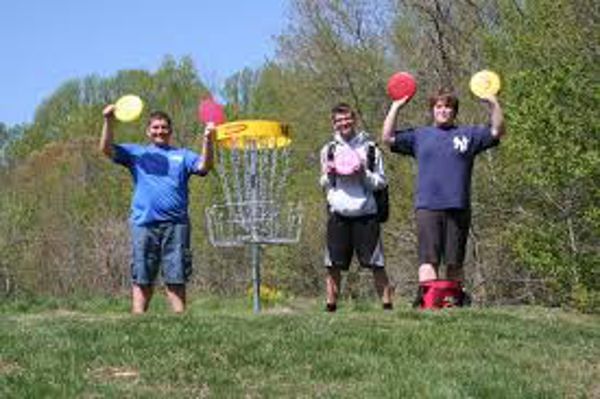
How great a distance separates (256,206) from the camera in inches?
416

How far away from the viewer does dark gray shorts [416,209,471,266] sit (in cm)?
903

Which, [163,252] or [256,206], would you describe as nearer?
[163,252]

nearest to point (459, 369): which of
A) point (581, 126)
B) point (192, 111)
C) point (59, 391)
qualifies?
point (59, 391)

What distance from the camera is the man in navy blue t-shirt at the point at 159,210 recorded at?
353 inches

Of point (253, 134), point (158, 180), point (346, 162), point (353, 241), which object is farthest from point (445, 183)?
point (158, 180)

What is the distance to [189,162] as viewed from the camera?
9133 mm

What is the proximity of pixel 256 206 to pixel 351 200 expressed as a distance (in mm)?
1686

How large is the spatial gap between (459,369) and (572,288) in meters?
9.54

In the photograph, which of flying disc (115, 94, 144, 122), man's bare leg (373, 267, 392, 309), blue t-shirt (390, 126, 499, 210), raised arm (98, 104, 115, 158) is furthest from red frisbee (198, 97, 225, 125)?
man's bare leg (373, 267, 392, 309)

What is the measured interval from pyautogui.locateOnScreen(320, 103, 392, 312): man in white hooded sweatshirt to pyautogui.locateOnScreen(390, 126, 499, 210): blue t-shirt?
37 cm

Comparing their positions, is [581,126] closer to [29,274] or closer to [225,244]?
[225,244]

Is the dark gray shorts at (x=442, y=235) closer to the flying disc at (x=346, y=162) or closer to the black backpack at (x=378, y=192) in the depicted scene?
the black backpack at (x=378, y=192)

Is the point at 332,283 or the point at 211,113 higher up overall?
the point at 211,113

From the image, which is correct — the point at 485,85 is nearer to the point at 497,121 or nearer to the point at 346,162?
the point at 497,121
